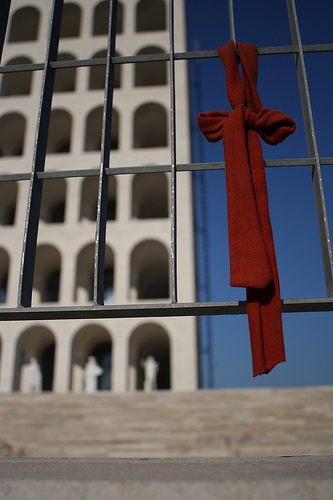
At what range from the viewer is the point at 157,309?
222cm

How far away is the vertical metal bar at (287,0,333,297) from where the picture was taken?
7.63 ft

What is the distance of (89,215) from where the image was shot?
20484 mm

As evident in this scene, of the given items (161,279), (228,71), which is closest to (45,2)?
(161,279)

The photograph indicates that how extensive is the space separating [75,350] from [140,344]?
2743 millimetres

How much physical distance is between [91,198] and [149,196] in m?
2.50

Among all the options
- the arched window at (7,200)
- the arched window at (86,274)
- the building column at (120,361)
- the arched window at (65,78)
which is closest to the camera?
the building column at (120,361)

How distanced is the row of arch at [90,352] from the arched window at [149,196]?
4.89 meters

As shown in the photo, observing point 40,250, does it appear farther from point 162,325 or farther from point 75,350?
point 162,325

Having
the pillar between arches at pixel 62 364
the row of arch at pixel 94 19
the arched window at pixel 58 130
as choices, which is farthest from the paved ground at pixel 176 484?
the row of arch at pixel 94 19

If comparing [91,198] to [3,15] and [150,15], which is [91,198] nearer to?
[150,15]

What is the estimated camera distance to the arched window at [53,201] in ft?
64.7

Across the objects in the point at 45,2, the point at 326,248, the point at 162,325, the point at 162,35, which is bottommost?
the point at 326,248

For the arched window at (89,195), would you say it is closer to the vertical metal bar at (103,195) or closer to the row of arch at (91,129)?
the row of arch at (91,129)

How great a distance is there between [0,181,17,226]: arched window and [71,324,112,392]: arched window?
625cm
